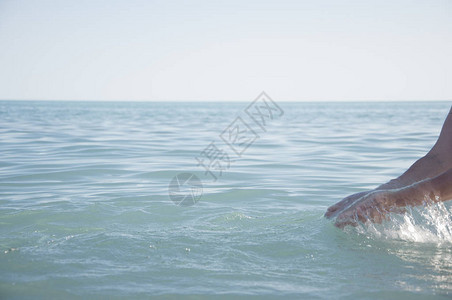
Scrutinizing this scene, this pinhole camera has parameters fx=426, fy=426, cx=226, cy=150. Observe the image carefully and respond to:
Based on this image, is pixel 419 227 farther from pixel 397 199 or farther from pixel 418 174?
pixel 397 199

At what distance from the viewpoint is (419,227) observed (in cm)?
362

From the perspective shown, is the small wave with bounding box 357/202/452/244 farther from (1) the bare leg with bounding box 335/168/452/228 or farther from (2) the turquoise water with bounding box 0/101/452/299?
(1) the bare leg with bounding box 335/168/452/228

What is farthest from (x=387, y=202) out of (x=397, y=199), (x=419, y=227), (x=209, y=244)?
(x=209, y=244)

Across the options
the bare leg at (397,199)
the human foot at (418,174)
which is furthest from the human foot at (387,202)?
the human foot at (418,174)

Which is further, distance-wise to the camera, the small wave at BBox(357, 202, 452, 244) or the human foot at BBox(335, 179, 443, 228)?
the small wave at BBox(357, 202, 452, 244)

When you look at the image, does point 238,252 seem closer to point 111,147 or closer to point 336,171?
point 336,171

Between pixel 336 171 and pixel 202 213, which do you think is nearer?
pixel 202 213

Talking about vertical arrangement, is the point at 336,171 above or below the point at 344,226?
below

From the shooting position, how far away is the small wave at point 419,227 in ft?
11.5

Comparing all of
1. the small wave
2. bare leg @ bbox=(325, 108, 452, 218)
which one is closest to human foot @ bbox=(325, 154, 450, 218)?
bare leg @ bbox=(325, 108, 452, 218)

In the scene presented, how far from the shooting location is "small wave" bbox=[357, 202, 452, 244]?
11.5 feet

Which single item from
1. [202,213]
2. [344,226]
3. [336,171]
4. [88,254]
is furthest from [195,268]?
[336,171]

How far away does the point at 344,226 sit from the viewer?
3365 millimetres

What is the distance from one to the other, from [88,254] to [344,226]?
199 centimetres
